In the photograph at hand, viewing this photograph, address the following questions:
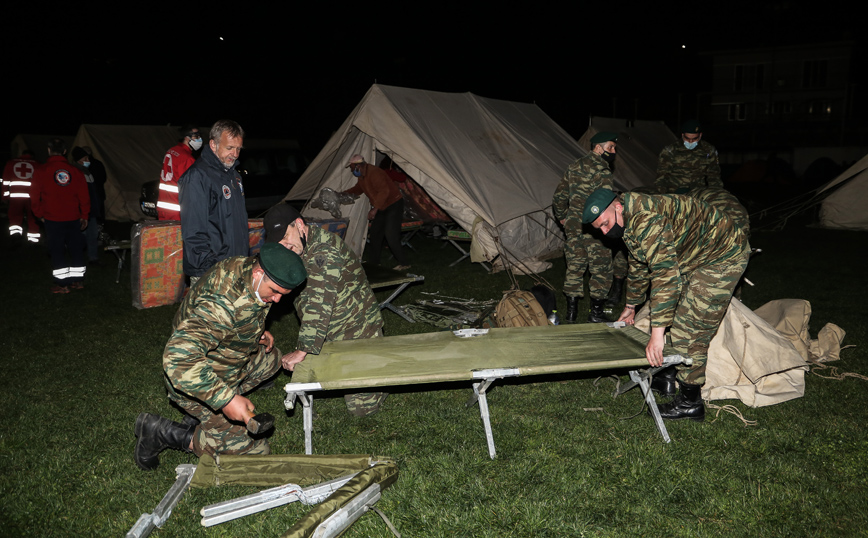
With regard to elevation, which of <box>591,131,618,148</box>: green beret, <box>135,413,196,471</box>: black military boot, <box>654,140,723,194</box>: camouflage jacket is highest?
<box>591,131,618,148</box>: green beret

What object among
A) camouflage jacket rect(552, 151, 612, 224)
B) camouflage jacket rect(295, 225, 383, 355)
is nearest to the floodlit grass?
camouflage jacket rect(295, 225, 383, 355)

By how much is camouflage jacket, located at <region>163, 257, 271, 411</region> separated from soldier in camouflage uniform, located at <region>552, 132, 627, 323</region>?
12.7 feet

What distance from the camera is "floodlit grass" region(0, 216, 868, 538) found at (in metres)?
2.80

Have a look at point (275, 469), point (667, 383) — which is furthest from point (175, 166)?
point (667, 383)

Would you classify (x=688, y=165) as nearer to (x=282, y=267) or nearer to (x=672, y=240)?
(x=672, y=240)

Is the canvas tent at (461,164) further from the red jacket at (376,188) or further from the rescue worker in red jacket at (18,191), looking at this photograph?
the rescue worker in red jacket at (18,191)

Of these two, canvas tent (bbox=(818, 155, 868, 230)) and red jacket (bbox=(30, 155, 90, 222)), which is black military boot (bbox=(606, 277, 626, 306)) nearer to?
red jacket (bbox=(30, 155, 90, 222))

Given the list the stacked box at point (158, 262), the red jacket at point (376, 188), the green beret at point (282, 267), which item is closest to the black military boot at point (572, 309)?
the stacked box at point (158, 262)

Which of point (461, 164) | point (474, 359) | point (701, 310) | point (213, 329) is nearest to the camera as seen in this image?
point (213, 329)

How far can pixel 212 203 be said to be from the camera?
4.05 meters

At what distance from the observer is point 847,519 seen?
274 centimetres

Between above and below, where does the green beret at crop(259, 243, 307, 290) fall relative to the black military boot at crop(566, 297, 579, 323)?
above

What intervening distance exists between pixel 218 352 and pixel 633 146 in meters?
12.6

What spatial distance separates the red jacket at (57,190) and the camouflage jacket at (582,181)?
19.8ft
